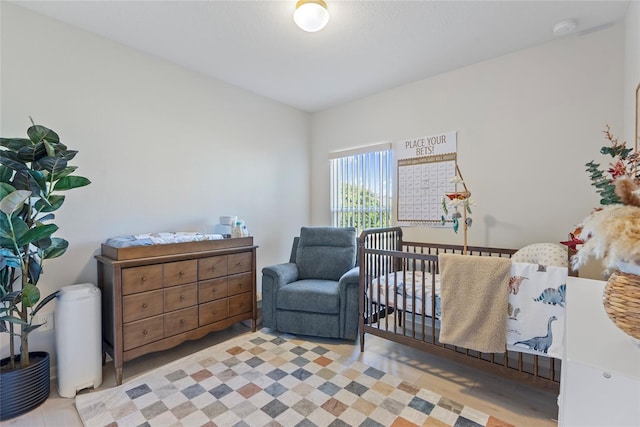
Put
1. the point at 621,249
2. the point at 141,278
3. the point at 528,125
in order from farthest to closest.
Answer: the point at 528,125
the point at 141,278
the point at 621,249

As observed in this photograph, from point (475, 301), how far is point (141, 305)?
2154 mm

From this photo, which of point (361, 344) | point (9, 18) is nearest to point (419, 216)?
point (361, 344)

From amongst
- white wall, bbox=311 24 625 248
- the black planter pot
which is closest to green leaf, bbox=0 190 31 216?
the black planter pot

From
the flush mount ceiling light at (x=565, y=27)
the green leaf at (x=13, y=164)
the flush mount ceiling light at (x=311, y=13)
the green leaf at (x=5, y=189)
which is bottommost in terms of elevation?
the green leaf at (x=5, y=189)

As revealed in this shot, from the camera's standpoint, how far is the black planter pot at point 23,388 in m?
1.61

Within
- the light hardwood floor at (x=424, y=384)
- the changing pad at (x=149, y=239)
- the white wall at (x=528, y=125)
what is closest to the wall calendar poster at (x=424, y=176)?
the white wall at (x=528, y=125)

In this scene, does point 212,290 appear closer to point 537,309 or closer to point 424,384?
point 424,384

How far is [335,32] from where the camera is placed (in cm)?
211

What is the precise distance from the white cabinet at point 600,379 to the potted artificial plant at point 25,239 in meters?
2.40

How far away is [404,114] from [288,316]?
2.28 m

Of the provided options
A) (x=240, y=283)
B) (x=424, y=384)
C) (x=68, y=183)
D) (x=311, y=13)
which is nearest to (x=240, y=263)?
(x=240, y=283)

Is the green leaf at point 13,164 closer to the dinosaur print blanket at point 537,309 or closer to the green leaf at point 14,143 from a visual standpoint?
the green leaf at point 14,143

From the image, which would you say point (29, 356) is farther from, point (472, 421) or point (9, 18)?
point (472, 421)

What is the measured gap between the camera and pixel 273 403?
1.75 meters
